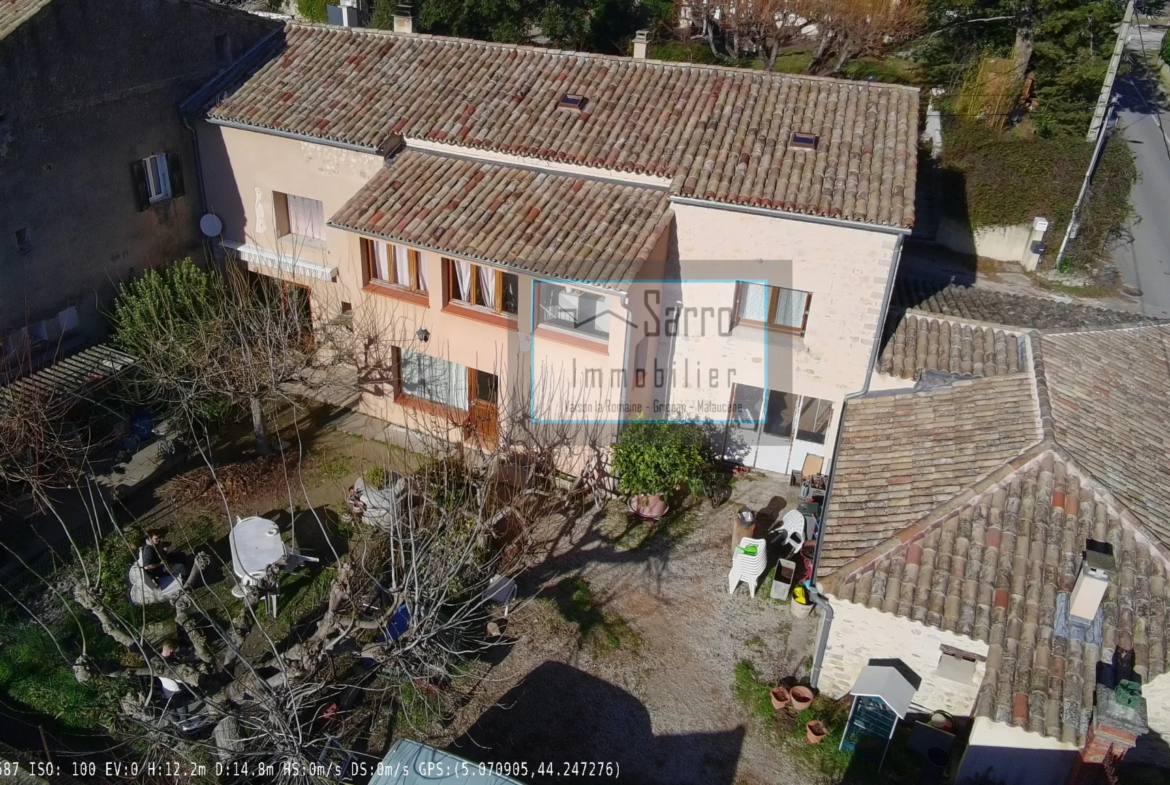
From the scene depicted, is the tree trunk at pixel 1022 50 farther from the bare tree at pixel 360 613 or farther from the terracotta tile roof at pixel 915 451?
the bare tree at pixel 360 613

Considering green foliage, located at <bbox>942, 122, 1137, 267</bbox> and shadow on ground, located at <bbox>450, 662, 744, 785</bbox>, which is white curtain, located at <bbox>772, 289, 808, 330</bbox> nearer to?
shadow on ground, located at <bbox>450, 662, 744, 785</bbox>

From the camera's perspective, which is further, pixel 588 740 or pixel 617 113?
pixel 617 113

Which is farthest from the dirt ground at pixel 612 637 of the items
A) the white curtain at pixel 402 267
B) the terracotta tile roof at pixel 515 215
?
the terracotta tile roof at pixel 515 215

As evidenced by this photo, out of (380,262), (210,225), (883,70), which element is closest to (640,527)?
(380,262)

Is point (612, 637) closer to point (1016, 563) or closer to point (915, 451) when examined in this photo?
point (915, 451)

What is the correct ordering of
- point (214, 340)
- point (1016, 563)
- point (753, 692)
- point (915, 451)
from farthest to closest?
point (214, 340) < point (915, 451) < point (753, 692) < point (1016, 563)

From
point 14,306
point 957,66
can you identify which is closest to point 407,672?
point 14,306

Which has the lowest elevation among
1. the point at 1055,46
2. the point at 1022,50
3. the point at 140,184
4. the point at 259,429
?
the point at 259,429

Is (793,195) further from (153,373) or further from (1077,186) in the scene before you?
(1077,186)
